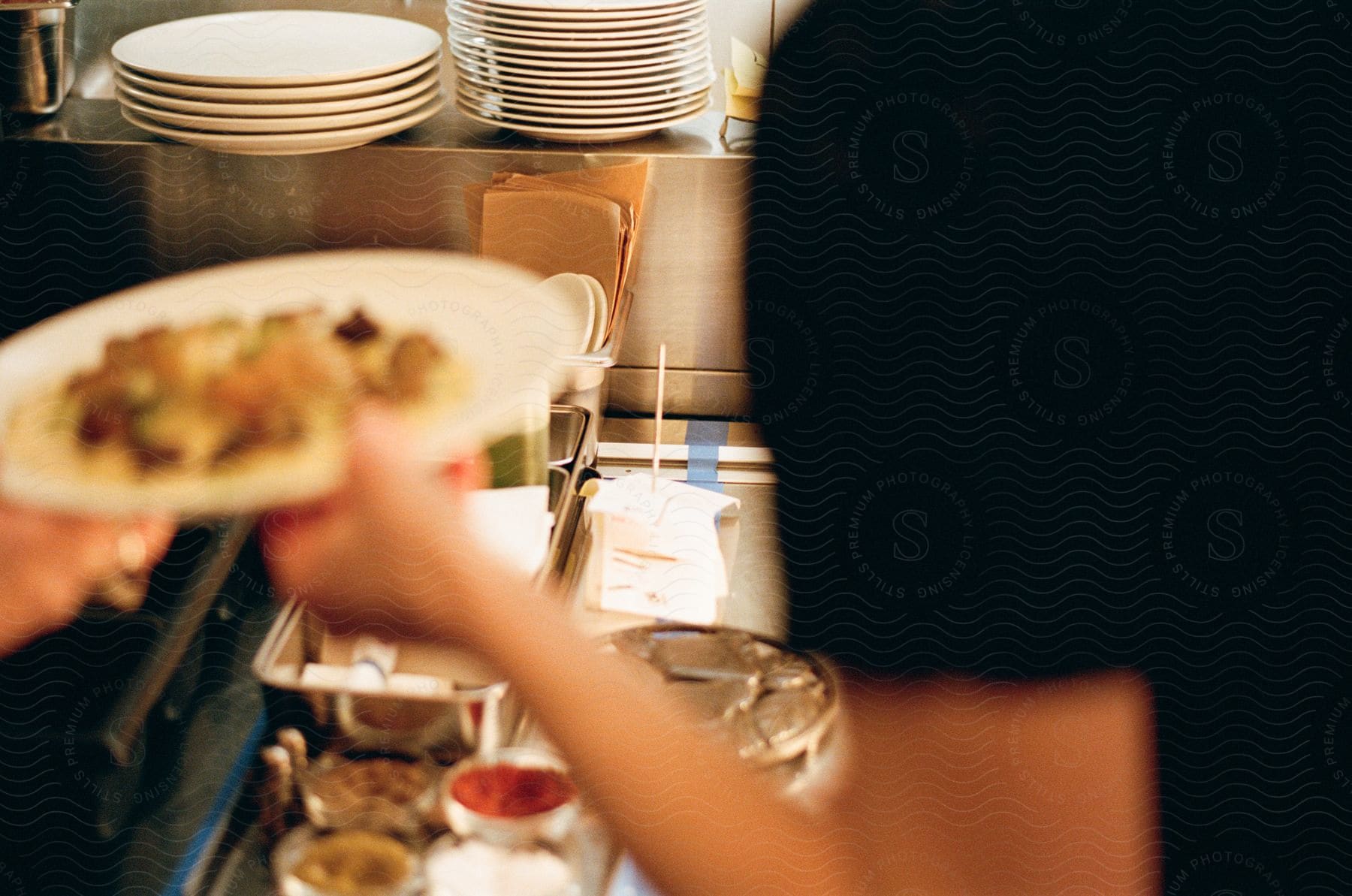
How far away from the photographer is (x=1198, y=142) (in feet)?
3.27

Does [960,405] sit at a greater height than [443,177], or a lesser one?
lesser

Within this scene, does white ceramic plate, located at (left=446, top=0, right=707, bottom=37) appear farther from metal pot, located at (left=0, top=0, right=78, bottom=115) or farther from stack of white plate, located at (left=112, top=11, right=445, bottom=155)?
metal pot, located at (left=0, top=0, right=78, bottom=115)

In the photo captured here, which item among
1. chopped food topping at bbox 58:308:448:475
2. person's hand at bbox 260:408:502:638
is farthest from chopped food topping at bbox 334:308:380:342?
person's hand at bbox 260:408:502:638

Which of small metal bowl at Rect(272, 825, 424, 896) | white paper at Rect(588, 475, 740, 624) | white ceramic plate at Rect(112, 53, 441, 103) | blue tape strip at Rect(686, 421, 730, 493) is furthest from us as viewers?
blue tape strip at Rect(686, 421, 730, 493)

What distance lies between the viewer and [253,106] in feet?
2.98

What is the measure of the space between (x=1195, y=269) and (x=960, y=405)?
274 mm

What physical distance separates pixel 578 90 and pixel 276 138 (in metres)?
0.27

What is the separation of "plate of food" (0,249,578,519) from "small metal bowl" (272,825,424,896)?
288 mm

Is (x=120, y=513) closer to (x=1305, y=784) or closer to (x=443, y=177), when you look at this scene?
(x=443, y=177)

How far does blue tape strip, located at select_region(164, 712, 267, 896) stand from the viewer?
79 cm

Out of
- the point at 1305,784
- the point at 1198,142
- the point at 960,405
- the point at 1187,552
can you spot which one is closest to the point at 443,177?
the point at 960,405

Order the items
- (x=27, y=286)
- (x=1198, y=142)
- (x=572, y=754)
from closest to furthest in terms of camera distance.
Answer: (x=572, y=754) → (x=1198, y=142) → (x=27, y=286)

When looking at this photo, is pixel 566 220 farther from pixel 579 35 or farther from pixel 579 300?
pixel 579 35

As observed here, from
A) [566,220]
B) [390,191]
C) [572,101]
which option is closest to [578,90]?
[572,101]
